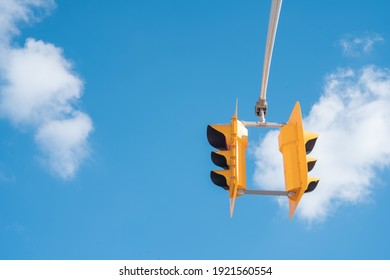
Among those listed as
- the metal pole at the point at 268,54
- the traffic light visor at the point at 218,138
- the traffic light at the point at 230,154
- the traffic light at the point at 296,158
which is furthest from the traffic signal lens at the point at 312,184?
the metal pole at the point at 268,54

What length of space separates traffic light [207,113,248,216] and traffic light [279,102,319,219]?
631 millimetres

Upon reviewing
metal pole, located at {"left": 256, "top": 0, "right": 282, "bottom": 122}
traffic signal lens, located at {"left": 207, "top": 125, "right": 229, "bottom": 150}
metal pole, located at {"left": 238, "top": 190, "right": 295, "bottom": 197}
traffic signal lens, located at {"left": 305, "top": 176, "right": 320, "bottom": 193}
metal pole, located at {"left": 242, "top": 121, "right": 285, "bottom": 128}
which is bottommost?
traffic signal lens, located at {"left": 305, "top": 176, "right": 320, "bottom": 193}

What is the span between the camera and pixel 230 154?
7.88 meters

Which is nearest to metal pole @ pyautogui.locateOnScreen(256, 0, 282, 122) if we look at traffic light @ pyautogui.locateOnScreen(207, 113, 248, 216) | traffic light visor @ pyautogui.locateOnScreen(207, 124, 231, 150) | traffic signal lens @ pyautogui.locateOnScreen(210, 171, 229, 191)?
traffic light @ pyautogui.locateOnScreen(207, 113, 248, 216)

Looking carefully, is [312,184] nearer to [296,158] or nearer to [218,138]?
[296,158]

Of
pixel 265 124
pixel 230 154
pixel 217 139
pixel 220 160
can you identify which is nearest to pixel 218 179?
pixel 220 160

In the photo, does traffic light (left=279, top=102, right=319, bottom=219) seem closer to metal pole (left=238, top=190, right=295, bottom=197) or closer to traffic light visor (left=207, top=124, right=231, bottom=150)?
metal pole (left=238, top=190, right=295, bottom=197)

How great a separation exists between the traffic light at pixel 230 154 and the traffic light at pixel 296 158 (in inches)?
24.9

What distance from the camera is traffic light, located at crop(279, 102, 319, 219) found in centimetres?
760

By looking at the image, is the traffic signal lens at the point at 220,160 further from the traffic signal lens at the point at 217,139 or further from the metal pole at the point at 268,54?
the metal pole at the point at 268,54

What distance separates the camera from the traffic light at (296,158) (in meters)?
7.60
